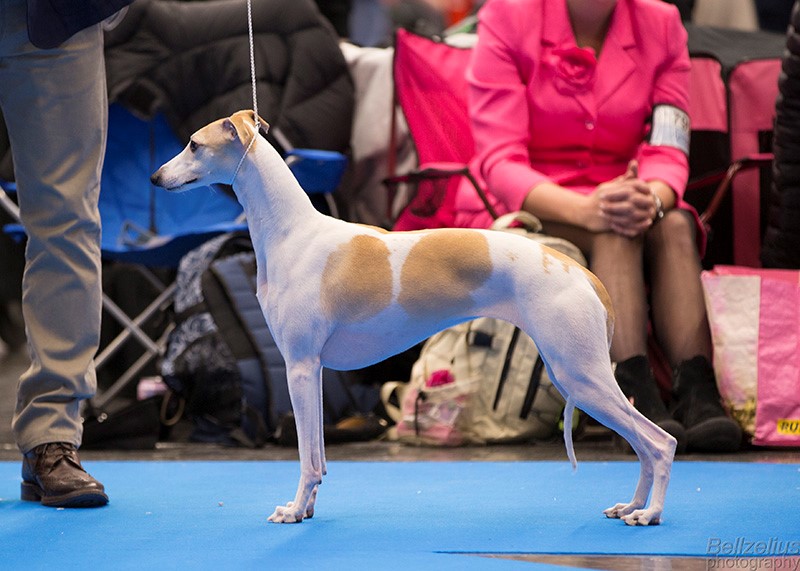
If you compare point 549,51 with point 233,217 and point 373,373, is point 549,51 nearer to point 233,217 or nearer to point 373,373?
point 373,373

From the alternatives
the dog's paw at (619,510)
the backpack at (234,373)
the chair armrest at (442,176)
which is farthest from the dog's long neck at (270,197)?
the chair armrest at (442,176)

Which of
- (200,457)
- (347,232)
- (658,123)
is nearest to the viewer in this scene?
(347,232)

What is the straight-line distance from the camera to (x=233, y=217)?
14.3 ft

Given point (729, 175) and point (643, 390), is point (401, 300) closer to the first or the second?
point (643, 390)

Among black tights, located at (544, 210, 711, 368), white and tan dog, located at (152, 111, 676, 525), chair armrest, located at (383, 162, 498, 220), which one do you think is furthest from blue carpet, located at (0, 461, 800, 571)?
chair armrest, located at (383, 162, 498, 220)

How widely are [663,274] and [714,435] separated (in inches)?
19.2

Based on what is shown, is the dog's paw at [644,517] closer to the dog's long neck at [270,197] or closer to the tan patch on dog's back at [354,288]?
the tan patch on dog's back at [354,288]

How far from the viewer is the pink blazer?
332cm

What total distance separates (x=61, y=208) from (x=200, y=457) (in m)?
1.03

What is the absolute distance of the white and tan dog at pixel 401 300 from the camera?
1885mm

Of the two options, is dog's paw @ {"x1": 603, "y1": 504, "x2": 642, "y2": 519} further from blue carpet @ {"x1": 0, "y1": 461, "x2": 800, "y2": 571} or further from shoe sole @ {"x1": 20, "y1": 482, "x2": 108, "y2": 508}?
shoe sole @ {"x1": 20, "y1": 482, "x2": 108, "y2": 508}

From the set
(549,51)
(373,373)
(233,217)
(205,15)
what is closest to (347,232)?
(549,51)

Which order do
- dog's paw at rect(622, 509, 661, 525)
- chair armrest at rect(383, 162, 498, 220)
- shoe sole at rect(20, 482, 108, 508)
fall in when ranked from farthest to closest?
chair armrest at rect(383, 162, 498, 220)
shoe sole at rect(20, 482, 108, 508)
dog's paw at rect(622, 509, 661, 525)

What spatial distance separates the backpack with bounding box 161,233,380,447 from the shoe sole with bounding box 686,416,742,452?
38.4 inches
